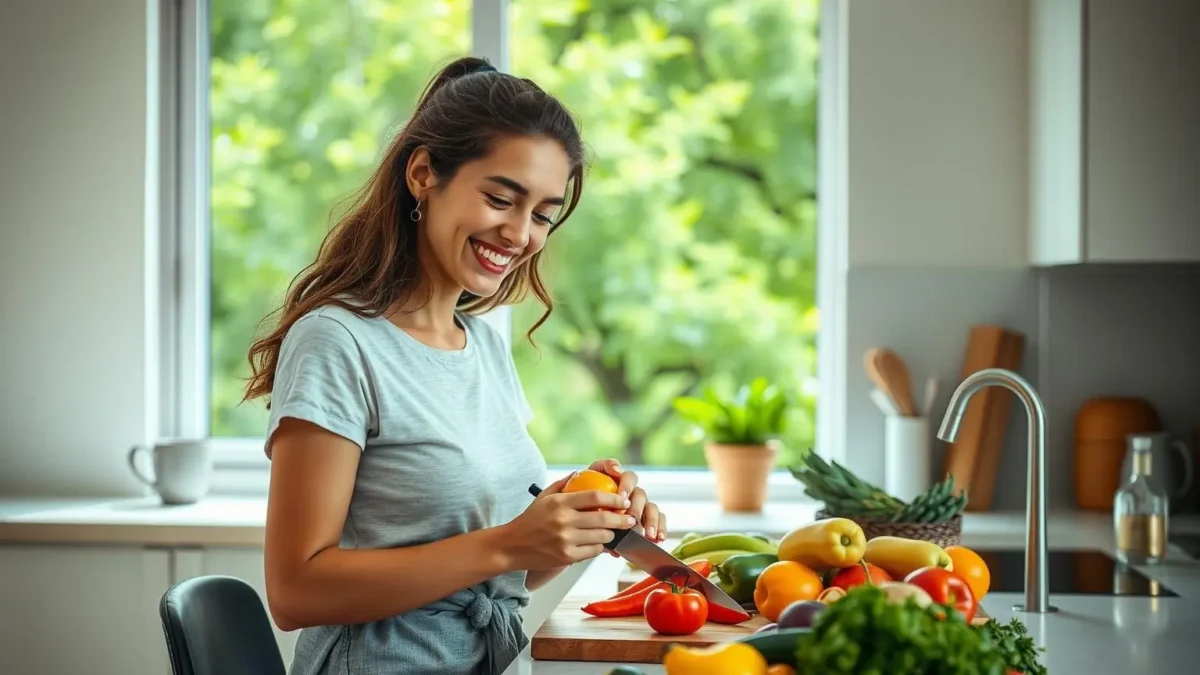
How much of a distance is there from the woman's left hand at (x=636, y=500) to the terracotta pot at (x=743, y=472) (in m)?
1.18

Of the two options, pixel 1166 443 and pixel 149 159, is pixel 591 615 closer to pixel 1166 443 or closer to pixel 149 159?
pixel 1166 443

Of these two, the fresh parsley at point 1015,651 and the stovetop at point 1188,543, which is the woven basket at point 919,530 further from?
the fresh parsley at point 1015,651

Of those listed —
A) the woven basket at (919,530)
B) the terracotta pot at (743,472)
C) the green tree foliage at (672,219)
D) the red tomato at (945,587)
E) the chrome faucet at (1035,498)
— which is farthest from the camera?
the green tree foliage at (672,219)

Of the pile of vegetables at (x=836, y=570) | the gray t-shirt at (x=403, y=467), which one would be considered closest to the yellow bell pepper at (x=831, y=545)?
the pile of vegetables at (x=836, y=570)

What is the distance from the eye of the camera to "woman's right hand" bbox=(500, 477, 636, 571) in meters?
1.37

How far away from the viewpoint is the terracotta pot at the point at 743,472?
2834 millimetres

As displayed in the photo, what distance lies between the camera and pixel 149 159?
3.02 m

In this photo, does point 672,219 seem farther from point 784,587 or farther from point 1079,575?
point 784,587

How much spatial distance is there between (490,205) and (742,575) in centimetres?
60

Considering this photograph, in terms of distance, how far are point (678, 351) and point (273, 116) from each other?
7.55 ft

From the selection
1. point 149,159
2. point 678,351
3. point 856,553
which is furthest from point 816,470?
point 678,351

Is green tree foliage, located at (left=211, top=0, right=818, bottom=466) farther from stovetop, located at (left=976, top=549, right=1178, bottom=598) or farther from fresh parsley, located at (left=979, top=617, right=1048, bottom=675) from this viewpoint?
fresh parsley, located at (left=979, top=617, right=1048, bottom=675)

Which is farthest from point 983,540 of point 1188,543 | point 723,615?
point 723,615

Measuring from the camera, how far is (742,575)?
1613 mm
